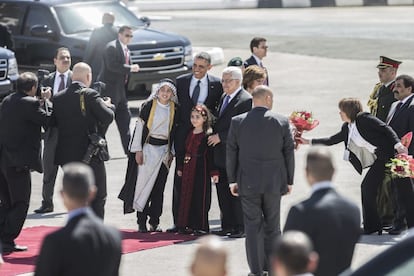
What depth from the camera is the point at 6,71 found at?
19.8 m

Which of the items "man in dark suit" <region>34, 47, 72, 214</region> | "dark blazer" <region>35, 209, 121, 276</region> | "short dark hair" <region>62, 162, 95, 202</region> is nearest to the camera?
"dark blazer" <region>35, 209, 121, 276</region>

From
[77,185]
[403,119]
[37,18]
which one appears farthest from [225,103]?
[37,18]

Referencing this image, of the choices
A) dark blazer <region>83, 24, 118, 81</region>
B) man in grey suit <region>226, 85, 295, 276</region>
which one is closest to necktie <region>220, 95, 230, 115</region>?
man in grey suit <region>226, 85, 295, 276</region>

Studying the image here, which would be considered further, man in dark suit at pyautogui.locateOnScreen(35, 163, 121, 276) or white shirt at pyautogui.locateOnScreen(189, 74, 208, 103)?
white shirt at pyautogui.locateOnScreen(189, 74, 208, 103)

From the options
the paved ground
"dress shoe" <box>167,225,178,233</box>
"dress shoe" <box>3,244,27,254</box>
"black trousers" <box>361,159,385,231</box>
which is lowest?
the paved ground

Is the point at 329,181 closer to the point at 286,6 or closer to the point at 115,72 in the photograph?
the point at 115,72

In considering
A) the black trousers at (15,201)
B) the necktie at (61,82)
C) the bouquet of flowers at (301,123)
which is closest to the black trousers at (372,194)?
the bouquet of flowers at (301,123)

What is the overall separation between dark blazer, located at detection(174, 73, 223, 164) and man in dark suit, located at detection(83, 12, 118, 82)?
578 centimetres

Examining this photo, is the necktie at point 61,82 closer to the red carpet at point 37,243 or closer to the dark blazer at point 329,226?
the red carpet at point 37,243

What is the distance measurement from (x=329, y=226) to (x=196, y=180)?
218 inches

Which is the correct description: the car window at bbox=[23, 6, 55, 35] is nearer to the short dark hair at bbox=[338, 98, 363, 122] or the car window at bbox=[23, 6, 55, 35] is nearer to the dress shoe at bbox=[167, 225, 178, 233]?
the dress shoe at bbox=[167, 225, 178, 233]

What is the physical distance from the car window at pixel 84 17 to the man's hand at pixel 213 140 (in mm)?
9540

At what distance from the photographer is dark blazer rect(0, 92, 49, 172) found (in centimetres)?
1229

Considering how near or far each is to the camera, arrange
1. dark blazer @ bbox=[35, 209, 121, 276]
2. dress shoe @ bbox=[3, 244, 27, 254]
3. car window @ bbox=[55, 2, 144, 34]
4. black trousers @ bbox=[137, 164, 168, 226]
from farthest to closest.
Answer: car window @ bbox=[55, 2, 144, 34] < black trousers @ bbox=[137, 164, 168, 226] < dress shoe @ bbox=[3, 244, 27, 254] < dark blazer @ bbox=[35, 209, 121, 276]
